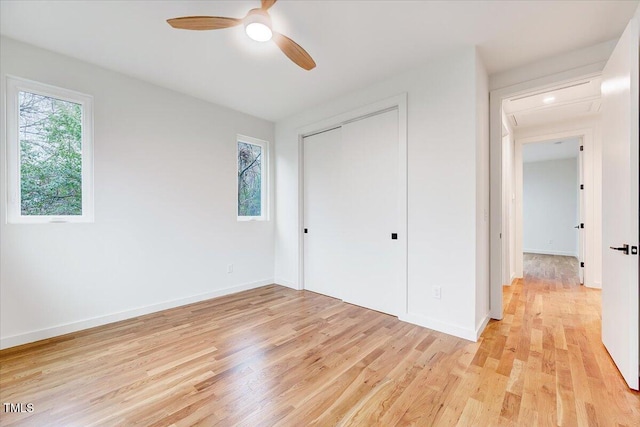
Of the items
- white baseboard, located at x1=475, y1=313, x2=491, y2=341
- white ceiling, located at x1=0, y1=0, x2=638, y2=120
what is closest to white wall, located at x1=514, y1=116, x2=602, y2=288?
white ceiling, located at x1=0, y1=0, x2=638, y2=120

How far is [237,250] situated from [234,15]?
9.64 ft

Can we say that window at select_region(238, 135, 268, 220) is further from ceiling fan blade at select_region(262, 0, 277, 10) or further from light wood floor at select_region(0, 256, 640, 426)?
ceiling fan blade at select_region(262, 0, 277, 10)

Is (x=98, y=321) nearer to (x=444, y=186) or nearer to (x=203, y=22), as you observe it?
(x=203, y=22)

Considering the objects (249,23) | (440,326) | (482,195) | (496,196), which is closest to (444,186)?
(482,195)

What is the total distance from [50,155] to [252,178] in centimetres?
235

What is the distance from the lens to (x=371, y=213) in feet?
10.9

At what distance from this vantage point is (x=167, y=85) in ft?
10.6

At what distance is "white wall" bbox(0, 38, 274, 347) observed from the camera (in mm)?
2449

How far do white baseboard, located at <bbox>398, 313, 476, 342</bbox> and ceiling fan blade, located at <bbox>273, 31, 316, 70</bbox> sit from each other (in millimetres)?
2661

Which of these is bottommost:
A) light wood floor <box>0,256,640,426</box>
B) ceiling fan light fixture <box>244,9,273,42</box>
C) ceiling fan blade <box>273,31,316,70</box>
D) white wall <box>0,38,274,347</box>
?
light wood floor <box>0,256,640,426</box>

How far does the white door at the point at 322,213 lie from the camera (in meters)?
3.81

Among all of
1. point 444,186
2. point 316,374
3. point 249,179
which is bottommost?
point 316,374

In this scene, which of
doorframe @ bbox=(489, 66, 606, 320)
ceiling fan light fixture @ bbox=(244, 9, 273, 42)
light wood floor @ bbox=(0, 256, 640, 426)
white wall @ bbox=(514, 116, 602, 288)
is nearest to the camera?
light wood floor @ bbox=(0, 256, 640, 426)

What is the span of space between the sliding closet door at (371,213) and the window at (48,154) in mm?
2886
